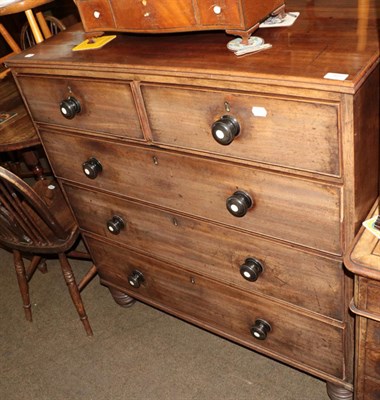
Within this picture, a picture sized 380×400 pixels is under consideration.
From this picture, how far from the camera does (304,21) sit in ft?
4.75

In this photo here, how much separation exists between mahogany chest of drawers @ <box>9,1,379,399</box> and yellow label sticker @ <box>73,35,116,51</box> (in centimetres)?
4

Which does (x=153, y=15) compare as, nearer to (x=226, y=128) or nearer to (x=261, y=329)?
(x=226, y=128)

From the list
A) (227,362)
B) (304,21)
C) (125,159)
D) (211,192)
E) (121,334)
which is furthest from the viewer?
(121,334)

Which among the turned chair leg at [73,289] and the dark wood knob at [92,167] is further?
the turned chair leg at [73,289]

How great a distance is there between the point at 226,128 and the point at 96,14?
1.96 ft

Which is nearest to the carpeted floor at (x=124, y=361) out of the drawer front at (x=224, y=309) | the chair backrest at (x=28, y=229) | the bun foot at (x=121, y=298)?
the bun foot at (x=121, y=298)

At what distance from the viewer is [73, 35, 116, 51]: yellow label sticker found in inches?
64.6

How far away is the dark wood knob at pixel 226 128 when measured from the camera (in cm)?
132

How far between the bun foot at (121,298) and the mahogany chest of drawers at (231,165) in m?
0.35

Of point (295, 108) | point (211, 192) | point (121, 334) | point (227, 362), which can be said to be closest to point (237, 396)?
point (227, 362)

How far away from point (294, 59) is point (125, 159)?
0.72 m

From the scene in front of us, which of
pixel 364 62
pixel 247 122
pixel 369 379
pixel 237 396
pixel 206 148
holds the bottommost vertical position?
pixel 237 396

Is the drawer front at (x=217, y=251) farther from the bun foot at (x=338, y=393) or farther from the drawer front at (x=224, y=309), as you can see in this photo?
the bun foot at (x=338, y=393)

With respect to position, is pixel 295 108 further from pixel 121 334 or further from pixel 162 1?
pixel 121 334
